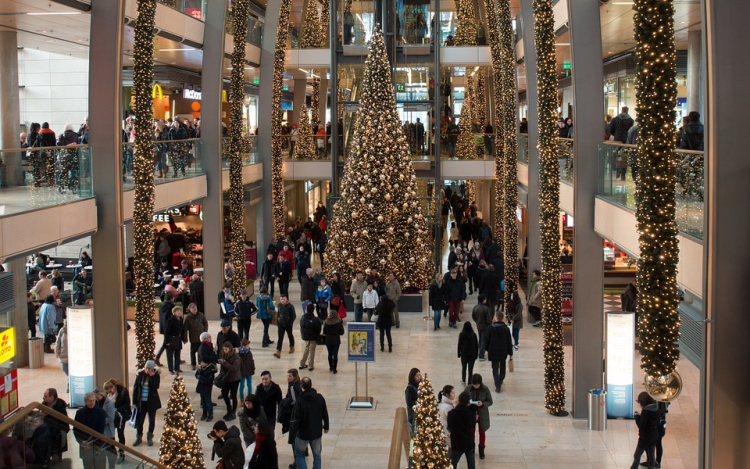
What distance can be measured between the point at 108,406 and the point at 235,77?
540 inches

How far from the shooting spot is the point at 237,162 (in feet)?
78.1

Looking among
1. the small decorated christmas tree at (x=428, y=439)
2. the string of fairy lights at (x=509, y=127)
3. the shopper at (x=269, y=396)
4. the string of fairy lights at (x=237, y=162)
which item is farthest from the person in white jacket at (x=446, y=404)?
the string of fairy lights at (x=237, y=162)

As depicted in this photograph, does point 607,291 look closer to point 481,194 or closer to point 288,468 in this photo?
point 288,468

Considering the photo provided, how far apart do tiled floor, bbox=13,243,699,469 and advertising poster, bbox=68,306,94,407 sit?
1.43 meters

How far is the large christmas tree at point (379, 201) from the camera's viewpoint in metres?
23.5

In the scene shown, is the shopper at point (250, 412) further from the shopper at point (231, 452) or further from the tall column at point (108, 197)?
the tall column at point (108, 197)

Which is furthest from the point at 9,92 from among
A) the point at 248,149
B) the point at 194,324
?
the point at 248,149

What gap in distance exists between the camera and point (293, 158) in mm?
32719

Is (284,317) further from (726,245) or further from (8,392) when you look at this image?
(726,245)

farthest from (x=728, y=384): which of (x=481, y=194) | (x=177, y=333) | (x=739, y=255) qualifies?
(x=481, y=194)

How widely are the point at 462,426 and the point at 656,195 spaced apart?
403cm

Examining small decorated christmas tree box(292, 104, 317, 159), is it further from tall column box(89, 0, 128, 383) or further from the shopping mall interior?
tall column box(89, 0, 128, 383)

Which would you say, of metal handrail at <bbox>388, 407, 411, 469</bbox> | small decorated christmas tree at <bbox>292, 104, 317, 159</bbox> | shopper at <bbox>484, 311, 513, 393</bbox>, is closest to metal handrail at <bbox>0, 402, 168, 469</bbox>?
metal handrail at <bbox>388, 407, 411, 469</bbox>

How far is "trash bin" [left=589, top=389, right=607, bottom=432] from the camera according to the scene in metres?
14.1
